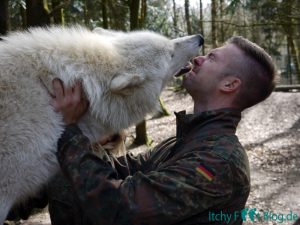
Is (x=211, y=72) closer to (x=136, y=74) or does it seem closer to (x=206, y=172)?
(x=136, y=74)

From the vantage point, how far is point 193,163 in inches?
83.7

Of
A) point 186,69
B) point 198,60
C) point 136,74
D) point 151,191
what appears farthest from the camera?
point 186,69

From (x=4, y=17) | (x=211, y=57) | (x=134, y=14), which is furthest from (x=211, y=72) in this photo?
(x=134, y=14)

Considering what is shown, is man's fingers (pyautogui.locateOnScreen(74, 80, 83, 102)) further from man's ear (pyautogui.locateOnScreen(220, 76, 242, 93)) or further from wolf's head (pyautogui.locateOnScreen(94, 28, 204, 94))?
man's ear (pyautogui.locateOnScreen(220, 76, 242, 93))

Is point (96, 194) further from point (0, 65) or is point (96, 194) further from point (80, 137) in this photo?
point (0, 65)

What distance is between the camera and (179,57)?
290 centimetres

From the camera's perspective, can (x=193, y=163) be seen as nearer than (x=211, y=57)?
Yes

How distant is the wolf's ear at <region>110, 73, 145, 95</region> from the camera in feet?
8.03

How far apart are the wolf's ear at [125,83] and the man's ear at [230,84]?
57cm

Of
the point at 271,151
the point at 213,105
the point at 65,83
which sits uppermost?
the point at 65,83

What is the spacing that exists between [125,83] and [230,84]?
29.2 inches

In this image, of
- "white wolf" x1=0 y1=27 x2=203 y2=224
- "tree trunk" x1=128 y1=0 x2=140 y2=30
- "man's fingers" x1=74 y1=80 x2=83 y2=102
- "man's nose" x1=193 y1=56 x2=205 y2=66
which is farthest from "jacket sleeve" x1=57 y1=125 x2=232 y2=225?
"tree trunk" x1=128 y1=0 x2=140 y2=30

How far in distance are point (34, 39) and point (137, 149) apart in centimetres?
670

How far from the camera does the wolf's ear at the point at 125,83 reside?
8.03ft
